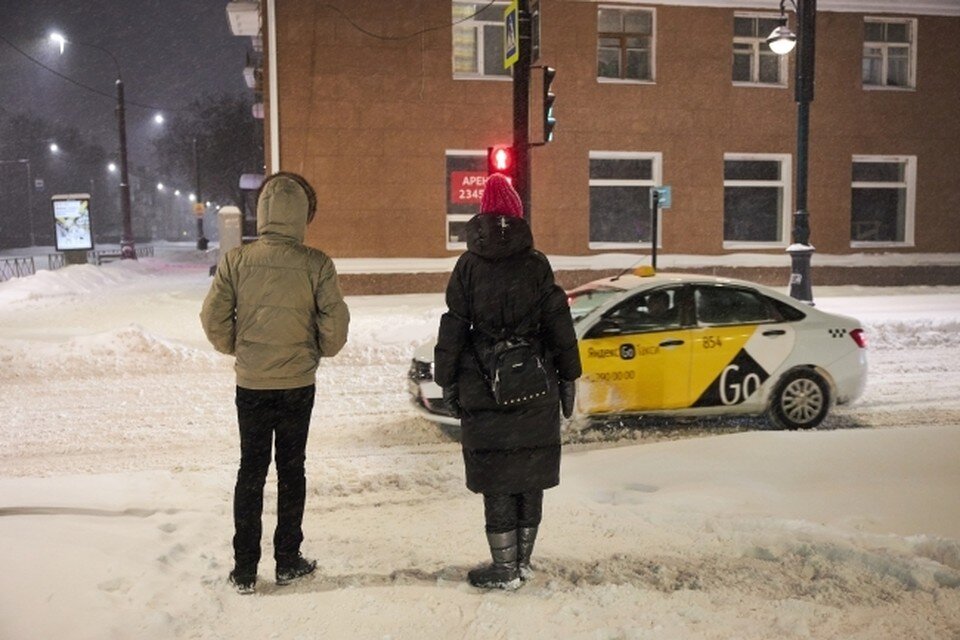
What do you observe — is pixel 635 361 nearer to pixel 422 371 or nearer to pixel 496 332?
pixel 422 371

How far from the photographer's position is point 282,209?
4.32 metres

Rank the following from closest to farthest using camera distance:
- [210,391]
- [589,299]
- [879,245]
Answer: [589,299]
[210,391]
[879,245]

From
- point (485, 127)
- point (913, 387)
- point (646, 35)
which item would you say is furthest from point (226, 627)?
point (646, 35)

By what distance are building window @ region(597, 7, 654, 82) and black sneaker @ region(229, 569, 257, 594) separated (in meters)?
18.8

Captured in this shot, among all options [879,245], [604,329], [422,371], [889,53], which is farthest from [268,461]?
[889,53]

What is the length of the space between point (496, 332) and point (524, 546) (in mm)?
1109

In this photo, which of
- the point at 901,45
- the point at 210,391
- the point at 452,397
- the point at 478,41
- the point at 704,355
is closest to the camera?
the point at 452,397

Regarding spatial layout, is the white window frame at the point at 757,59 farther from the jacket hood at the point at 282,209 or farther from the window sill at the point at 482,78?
the jacket hood at the point at 282,209

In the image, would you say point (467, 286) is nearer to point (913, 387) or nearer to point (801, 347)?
point (801, 347)

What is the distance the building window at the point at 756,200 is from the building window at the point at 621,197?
6.50ft

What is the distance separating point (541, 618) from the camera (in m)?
4.01

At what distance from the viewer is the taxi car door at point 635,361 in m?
7.62

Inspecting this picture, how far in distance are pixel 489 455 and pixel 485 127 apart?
56.4ft

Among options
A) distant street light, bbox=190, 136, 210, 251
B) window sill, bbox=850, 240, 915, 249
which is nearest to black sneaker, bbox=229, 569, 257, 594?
window sill, bbox=850, 240, 915, 249
